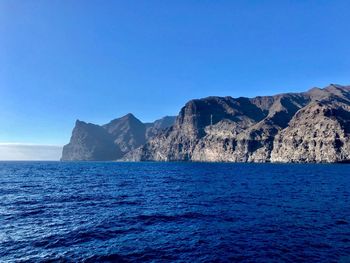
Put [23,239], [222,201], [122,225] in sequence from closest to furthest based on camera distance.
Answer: [23,239] < [122,225] < [222,201]

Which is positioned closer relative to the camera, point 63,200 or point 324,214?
point 324,214

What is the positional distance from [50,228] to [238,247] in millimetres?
19551

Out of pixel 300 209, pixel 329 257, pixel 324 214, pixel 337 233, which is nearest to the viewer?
pixel 329 257

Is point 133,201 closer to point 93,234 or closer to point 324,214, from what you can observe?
point 93,234

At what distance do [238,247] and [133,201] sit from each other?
90.1 feet

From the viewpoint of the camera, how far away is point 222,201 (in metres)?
49.8

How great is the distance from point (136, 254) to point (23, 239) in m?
11.7

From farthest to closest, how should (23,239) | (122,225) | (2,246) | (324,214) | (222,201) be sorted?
(222,201), (324,214), (122,225), (23,239), (2,246)

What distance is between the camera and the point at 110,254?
23531 millimetres

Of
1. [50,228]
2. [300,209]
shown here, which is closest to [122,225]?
[50,228]

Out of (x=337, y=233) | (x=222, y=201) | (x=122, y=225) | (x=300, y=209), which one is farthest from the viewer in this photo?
(x=222, y=201)

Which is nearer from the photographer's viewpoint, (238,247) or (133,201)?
(238,247)

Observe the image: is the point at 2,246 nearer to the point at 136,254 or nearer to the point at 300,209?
the point at 136,254

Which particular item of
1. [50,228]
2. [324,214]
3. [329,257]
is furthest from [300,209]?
[50,228]
